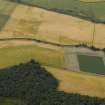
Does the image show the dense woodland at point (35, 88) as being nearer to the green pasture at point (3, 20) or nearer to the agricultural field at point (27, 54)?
the agricultural field at point (27, 54)

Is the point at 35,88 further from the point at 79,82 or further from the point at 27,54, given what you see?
the point at 27,54

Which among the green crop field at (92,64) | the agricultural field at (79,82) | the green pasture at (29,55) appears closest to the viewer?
the agricultural field at (79,82)

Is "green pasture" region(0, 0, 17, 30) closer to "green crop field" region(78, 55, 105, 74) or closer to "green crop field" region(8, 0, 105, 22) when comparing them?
"green crop field" region(8, 0, 105, 22)

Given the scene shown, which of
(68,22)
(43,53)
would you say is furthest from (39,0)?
(43,53)

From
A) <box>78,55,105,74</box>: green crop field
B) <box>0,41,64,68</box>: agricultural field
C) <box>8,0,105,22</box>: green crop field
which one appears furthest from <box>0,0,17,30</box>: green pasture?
<box>78,55,105,74</box>: green crop field

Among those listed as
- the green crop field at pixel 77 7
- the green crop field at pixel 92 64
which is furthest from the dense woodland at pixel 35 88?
the green crop field at pixel 77 7

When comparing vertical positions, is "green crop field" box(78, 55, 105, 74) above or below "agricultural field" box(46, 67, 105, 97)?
below

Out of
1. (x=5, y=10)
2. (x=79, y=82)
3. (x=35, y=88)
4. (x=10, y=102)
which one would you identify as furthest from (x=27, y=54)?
(x=5, y=10)
